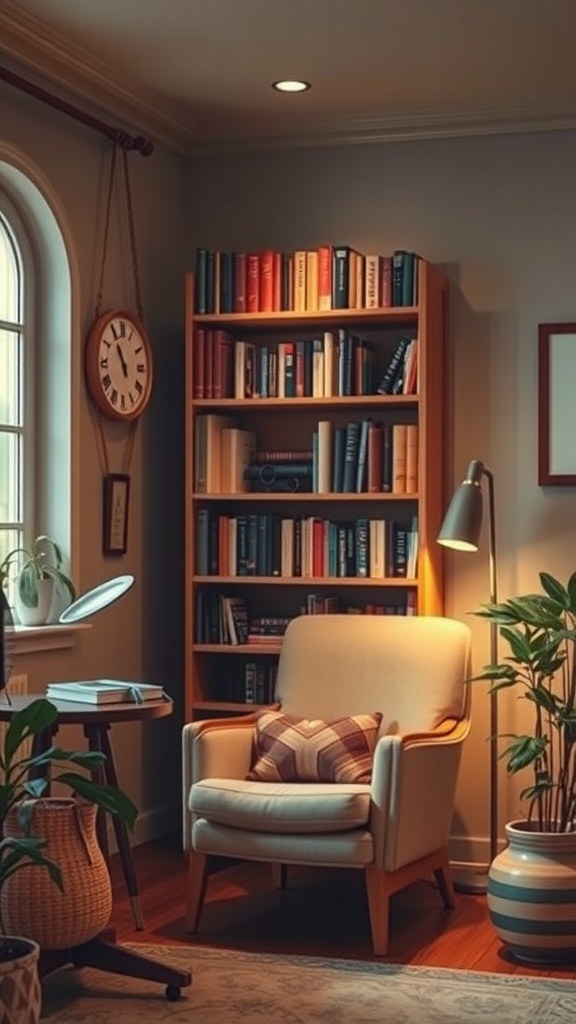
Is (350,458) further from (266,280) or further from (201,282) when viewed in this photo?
(201,282)

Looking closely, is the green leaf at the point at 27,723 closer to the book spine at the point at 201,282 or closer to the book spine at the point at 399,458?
the book spine at the point at 399,458

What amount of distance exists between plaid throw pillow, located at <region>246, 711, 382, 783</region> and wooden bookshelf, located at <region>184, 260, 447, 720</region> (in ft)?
2.02

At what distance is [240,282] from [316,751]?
1.74m

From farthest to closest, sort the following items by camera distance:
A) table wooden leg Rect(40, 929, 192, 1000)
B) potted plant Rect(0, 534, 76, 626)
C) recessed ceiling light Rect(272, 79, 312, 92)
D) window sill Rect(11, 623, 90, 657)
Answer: recessed ceiling light Rect(272, 79, 312, 92), potted plant Rect(0, 534, 76, 626), window sill Rect(11, 623, 90, 657), table wooden leg Rect(40, 929, 192, 1000)

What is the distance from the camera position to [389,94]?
512 centimetres

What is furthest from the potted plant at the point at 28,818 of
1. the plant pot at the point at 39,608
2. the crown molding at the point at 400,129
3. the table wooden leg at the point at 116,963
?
the crown molding at the point at 400,129

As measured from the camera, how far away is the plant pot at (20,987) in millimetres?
3102

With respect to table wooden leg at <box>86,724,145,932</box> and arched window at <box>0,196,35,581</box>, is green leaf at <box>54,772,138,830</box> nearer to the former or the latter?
table wooden leg at <box>86,724,145,932</box>

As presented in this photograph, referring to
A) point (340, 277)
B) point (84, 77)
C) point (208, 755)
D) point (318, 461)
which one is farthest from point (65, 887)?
point (84, 77)

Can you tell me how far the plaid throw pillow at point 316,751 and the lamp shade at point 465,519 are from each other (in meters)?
0.61

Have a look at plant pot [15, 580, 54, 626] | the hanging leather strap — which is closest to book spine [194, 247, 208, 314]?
the hanging leather strap

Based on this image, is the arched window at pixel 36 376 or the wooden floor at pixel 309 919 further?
the arched window at pixel 36 376

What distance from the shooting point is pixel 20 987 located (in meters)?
3.13

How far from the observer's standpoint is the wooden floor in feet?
13.6
